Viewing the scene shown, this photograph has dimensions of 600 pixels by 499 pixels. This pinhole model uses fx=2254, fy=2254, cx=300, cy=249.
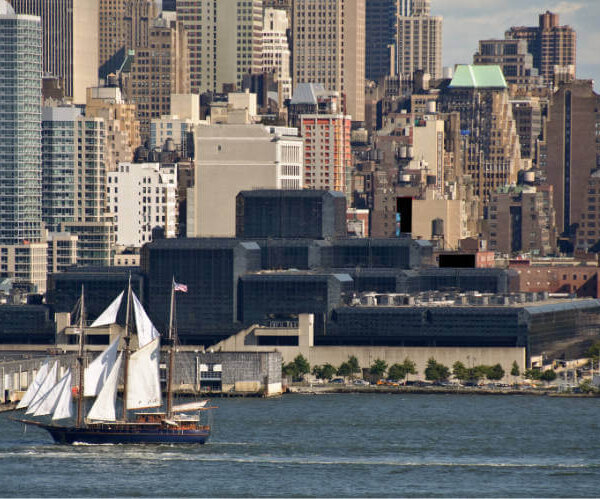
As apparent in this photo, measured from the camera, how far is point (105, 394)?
18850 cm

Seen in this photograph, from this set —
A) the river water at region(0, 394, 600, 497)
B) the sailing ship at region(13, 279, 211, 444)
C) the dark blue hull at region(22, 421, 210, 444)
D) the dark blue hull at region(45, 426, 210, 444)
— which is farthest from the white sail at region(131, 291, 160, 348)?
the dark blue hull at region(45, 426, 210, 444)

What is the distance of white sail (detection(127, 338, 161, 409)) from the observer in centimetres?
19338

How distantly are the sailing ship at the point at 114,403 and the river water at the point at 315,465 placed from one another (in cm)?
152

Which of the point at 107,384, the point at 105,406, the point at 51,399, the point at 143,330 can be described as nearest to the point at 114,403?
the point at 105,406

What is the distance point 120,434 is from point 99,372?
8.30m

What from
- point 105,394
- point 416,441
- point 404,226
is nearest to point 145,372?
point 105,394

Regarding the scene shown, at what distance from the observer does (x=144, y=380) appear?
194 m

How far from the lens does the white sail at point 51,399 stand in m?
190

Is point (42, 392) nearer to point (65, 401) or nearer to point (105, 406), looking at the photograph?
point (65, 401)

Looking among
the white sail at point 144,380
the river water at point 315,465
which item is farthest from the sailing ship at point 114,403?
the river water at point 315,465

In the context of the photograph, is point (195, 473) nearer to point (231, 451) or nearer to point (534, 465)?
point (231, 451)

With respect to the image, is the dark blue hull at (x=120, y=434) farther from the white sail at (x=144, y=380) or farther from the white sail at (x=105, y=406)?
the white sail at (x=144, y=380)

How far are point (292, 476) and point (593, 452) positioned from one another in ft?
98.0

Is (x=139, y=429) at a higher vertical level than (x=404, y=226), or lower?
lower
